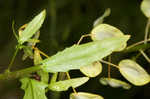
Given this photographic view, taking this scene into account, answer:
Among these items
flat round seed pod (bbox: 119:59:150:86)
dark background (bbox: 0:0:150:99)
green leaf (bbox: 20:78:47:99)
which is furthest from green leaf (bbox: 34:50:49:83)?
dark background (bbox: 0:0:150:99)

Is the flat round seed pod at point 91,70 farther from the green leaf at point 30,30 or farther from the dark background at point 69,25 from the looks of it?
the dark background at point 69,25

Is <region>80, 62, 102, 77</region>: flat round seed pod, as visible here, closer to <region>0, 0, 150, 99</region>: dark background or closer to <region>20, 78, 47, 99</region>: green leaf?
<region>20, 78, 47, 99</region>: green leaf

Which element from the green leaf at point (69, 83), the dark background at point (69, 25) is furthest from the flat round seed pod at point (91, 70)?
the dark background at point (69, 25)

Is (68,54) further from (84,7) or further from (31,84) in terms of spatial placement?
(84,7)

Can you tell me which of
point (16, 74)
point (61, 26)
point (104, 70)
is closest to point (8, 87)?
point (61, 26)

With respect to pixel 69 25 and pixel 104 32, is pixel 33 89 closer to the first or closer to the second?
pixel 104 32

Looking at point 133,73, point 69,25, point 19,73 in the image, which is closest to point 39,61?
point 19,73
